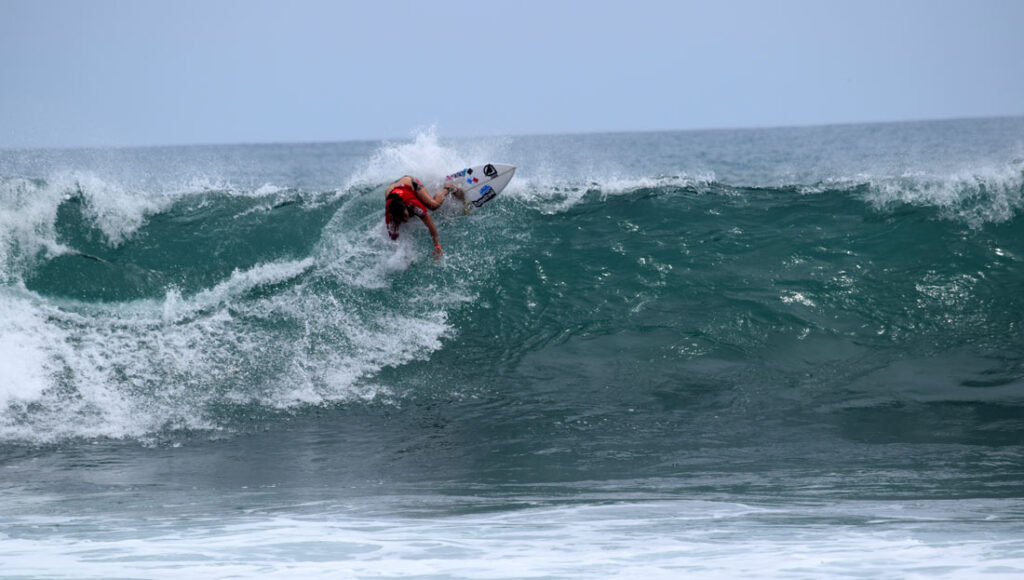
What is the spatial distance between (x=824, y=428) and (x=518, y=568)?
4.17 m

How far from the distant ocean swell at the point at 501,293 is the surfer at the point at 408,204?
36cm

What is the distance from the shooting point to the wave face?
27.3 ft

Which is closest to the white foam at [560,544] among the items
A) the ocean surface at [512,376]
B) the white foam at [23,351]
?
the ocean surface at [512,376]

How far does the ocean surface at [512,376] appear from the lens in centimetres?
506

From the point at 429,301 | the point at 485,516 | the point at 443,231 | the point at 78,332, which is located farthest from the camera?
the point at 443,231

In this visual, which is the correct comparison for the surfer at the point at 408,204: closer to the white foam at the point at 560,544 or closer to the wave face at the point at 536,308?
the wave face at the point at 536,308

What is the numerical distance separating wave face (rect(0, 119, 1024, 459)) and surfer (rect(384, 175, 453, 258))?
343mm

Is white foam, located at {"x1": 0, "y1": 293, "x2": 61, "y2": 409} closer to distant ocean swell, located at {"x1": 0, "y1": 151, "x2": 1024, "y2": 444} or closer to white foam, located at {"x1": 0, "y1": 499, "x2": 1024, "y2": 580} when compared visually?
distant ocean swell, located at {"x1": 0, "y1": 151, "x2": 1024, "y2": 444}

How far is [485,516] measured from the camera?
5648mm

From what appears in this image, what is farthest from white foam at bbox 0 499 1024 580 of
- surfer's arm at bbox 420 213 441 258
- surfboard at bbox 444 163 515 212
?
surfboard at bbox 444 163 515 212

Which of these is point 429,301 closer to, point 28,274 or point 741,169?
point 28,274

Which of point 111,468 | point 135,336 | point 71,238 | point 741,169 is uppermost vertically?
point 741,169

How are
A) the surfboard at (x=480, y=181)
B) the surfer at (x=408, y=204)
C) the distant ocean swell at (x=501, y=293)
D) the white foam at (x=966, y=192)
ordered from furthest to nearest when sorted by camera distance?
1. the white foam at (x=966, y=192)
2. the surfboard at (x=480, y=181)
3. the surfer at (x=408, y=204)
4. the distant ocean swell at (x=501, y=293)

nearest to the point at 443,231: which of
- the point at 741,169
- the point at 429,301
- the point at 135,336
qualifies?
the point at 429,301
